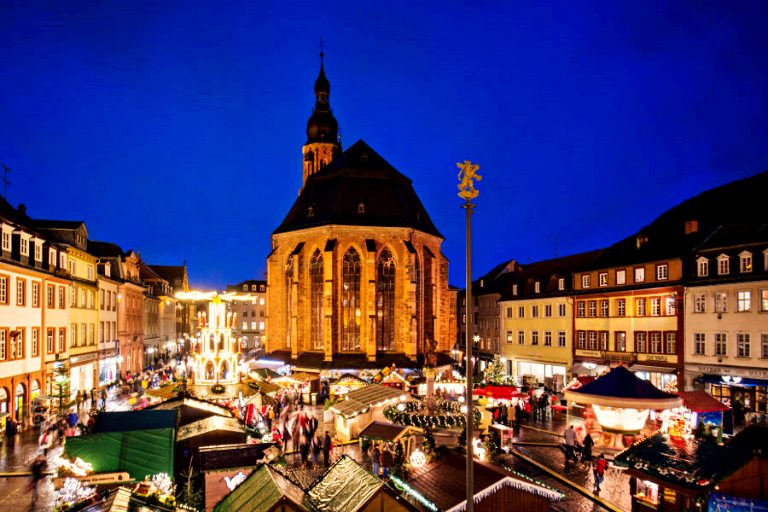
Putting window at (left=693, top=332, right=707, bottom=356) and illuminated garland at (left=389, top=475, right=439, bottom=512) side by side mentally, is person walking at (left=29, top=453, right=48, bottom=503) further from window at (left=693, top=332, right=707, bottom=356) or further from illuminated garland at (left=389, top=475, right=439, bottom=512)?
window at (left=693, top=332, right=707, bottom=356)

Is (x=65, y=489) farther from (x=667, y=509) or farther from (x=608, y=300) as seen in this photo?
(x=608, y=300)

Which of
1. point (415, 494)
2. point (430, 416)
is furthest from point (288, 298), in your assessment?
point (415, 494)

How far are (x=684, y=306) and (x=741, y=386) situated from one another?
5.17 metres

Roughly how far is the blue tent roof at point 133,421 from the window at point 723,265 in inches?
1083

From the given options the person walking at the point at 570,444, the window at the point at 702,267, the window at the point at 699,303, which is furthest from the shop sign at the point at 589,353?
the person walking at the point at 570,444

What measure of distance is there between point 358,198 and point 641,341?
22.6 meters

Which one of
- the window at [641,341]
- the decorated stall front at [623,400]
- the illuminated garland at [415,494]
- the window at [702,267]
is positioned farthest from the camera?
the window at [641,341]

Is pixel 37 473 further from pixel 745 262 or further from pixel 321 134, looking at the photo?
pixel 321 134

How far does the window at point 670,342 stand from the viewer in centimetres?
3350

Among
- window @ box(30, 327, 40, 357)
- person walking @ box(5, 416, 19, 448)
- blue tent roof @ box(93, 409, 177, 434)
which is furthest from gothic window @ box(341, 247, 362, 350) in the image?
blue tent roof @ box(93, 409, 177, 434)

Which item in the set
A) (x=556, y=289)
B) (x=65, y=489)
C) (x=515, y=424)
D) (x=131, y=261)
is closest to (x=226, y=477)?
(x=65, y=489)

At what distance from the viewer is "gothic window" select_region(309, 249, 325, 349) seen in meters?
45.9

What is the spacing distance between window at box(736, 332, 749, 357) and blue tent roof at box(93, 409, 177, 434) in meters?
26.8

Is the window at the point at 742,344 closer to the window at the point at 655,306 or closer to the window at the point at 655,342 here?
the window at the point at 655,342
